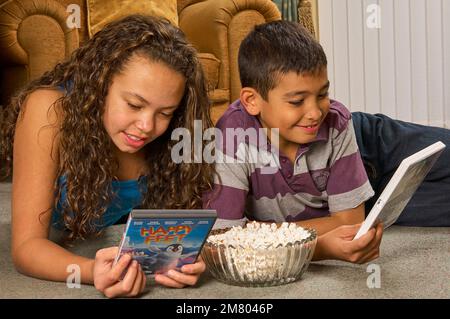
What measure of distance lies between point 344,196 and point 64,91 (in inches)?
24.9

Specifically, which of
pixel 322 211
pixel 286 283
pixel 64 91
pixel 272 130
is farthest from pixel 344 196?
pixel 64 91

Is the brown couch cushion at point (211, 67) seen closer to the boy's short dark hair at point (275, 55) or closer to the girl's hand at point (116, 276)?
the boy's short dark hair at point (275, 55)

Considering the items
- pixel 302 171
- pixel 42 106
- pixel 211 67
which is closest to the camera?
pixel 42 106

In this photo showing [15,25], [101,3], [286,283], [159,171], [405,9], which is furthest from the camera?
[405,9]

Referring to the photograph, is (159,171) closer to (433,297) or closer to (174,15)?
(433,297)

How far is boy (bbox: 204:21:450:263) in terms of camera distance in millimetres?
1438

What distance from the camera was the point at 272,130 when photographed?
1517 millimetres

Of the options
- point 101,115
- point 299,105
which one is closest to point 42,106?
point 101,115

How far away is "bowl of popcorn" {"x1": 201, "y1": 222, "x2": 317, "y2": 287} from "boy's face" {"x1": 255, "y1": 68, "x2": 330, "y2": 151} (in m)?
0.25

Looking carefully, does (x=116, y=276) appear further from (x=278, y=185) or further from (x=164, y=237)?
(x=278, y=185)

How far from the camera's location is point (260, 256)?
3.92 feet

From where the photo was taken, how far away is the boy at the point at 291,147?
1438 mm

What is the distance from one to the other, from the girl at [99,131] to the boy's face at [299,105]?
158mm

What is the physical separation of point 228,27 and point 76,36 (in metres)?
0.61
